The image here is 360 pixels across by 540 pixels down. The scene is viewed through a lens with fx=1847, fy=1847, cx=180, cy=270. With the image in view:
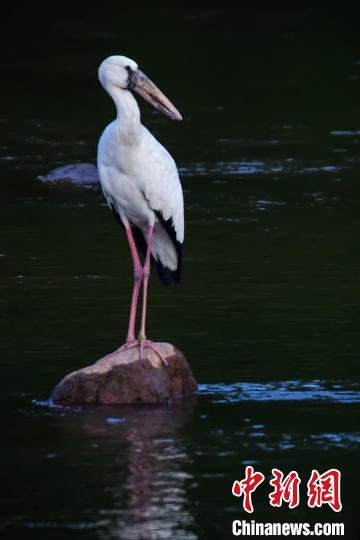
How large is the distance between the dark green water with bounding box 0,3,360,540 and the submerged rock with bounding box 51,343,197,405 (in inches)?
5.8

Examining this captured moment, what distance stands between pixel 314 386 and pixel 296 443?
1.42m

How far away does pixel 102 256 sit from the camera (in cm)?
1739

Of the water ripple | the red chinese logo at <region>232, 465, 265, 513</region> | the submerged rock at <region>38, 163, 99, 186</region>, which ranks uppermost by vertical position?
the submerged rock at <region>38, 163, 99, 186</region>

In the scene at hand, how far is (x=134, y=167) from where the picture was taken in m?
12.9

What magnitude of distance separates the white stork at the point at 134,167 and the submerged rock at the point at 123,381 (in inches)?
14.2

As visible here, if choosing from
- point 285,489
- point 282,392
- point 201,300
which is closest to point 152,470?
point 285,489

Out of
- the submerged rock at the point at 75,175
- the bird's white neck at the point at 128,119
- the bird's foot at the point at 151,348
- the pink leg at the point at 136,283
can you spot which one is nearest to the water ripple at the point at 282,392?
the bird's foot at the point at 151,348

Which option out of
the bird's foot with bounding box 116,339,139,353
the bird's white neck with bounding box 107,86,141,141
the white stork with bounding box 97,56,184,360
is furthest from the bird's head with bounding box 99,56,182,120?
the bird's foot with bounding box 116,339,139,353

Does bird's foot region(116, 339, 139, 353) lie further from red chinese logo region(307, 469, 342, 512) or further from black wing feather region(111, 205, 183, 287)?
red chinese logo region(307, 469, 342, 512)

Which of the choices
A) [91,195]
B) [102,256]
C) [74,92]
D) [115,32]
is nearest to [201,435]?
[102,256]

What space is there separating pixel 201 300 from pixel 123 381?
128 inches

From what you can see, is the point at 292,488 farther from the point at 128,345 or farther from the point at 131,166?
Result: the point at 131,166

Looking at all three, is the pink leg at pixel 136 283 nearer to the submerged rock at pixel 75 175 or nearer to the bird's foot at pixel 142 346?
the bird's foot at pixel 142 346

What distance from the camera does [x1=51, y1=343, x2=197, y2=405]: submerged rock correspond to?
1215 centimetres
